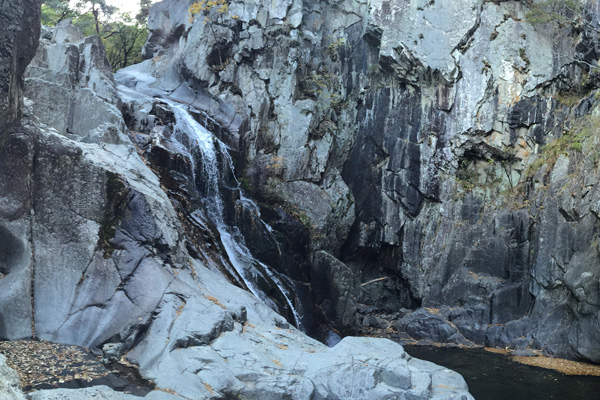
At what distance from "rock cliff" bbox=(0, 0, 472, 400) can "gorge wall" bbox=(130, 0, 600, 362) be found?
7.57 m

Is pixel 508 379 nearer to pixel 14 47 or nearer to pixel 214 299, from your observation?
pixel 214 299

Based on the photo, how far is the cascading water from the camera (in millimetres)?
15203

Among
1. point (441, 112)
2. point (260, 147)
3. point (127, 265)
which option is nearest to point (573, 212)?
point (441, 112)

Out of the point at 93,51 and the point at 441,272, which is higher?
the point at 93,51

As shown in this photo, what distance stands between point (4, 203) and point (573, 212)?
1646 centimetres

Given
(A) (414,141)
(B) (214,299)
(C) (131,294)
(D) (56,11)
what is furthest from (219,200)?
(D) (56,11)

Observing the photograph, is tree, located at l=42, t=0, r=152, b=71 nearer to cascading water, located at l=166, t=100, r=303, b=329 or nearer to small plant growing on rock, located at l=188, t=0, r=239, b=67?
small plant growing on rock, located at l=188, t=0, r=239, b=67

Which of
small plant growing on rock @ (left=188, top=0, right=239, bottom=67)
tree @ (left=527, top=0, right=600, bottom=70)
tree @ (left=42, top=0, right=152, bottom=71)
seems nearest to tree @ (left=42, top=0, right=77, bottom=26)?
tree @ (left=42, top=0, right=152, bottom=71)

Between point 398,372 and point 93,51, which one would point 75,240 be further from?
point 93,51

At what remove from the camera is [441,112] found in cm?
2195

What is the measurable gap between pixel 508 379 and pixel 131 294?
9.96m

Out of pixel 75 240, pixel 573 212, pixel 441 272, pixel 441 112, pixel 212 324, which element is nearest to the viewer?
pixel 212 324

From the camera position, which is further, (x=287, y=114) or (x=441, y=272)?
(x=287, y=114)

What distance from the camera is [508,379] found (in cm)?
1344
